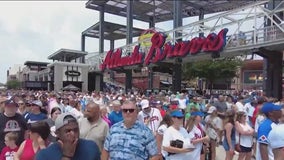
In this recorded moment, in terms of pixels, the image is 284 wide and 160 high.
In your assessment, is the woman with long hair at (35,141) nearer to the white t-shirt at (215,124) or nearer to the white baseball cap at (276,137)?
the white baseball cap at (276,137)

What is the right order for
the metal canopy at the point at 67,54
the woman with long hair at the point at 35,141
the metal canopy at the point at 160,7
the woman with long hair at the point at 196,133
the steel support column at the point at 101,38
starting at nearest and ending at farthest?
the woman with long hair at the point at 35,141, the woman with long hair at the point at 196,133, the metal canopy at the point at 160,7, the steel support column at the point at 101,38, the metal canopy at the point at 67,54

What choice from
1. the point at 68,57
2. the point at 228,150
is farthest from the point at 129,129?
the point at 68,57

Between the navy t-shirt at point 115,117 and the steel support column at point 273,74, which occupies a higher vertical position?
the steel support column at point 273,74

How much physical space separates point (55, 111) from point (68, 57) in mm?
60458

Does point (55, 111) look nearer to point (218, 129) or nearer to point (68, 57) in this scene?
point (218, 129)

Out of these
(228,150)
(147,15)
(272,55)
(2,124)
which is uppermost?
(147,15)

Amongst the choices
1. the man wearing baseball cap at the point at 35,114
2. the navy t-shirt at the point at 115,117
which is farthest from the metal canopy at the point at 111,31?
the man wearing baseball cap at the point at 35,114

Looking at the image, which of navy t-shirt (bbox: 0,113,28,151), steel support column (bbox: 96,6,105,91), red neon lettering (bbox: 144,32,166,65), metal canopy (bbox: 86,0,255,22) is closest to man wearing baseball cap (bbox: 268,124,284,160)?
navy t-shirt (bbox: 0,113,28,151)

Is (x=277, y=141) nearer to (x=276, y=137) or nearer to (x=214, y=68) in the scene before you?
(x=276, y=137)

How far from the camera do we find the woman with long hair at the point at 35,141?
13.8 feet

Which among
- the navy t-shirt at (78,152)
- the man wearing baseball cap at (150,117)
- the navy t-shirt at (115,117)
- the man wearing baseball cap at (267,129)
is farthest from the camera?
the man wearing baseball cap at (150,117)

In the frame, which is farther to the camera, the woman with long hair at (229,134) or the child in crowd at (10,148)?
the woman with long hair at (229,134)

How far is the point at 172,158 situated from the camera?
213 inches

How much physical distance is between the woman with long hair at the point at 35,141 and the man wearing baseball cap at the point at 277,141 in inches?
104
